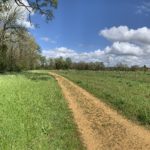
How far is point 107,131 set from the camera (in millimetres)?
12812

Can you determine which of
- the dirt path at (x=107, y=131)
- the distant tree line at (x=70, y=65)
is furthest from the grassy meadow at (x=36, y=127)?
the distant tree line at (x=70, y=65)

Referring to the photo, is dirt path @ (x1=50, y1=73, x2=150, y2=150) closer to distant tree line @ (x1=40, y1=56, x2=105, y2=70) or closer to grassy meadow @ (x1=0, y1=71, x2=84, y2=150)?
grassy meadow @ (x1=0, y1=71, x2=84, y2=150)

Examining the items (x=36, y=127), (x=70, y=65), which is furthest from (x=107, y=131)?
(x=70, y=65)

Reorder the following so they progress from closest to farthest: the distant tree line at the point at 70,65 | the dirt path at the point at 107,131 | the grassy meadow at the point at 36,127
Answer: the grassy meadow at the point at 36,127 → the dirt path at the point at 107,131 → the distant tree line at the point at 70,65

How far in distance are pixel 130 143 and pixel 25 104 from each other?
811 cm

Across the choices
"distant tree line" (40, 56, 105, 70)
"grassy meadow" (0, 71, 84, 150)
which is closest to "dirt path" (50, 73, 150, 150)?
"grassy meadow" (0, 71, 84, 150)

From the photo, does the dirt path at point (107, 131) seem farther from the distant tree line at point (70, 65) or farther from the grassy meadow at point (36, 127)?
the distant tree line at point (70, 65)

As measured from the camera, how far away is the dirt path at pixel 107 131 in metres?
11.0

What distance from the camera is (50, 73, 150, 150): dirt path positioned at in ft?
36.2

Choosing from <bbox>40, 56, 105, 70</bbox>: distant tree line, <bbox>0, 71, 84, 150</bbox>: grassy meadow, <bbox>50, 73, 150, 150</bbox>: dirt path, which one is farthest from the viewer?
<bbox>40, 56, 105, 70</bbox>: distant tree line

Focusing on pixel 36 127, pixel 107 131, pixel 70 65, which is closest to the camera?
pixel 36 127

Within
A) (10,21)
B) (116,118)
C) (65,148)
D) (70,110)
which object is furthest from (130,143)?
(10,21)

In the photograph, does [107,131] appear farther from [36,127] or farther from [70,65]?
[70,65]

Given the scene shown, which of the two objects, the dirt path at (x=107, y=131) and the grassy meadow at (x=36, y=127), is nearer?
the grassy meadow at (x=36, y=127)
